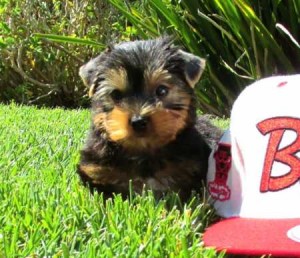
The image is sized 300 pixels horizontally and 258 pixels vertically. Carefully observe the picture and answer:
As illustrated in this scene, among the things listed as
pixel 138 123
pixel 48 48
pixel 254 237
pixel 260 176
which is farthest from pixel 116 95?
pixel 48 48

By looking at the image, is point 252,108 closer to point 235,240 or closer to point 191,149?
point 191,149

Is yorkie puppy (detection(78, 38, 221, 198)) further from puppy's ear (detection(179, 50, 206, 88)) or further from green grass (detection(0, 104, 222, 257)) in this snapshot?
green grass (detection(0, 104, 222, 257))

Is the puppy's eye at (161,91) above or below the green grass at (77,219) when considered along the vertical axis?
above

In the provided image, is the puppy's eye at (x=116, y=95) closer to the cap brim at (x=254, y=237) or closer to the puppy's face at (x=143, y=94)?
the puppy's face at (x=143, y=94)

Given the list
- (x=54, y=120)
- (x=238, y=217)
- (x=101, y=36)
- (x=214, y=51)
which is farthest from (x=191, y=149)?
(x=101, y=36)

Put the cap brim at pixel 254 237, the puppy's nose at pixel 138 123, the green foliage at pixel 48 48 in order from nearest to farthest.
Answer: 1. the cap brim at pixel 254 237
2. the puppy's nose at pixel 138 123
3. the green foliage at pixel 48 48

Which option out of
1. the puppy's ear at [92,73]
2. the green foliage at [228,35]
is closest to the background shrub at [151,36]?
the green foliage at [228,35]
